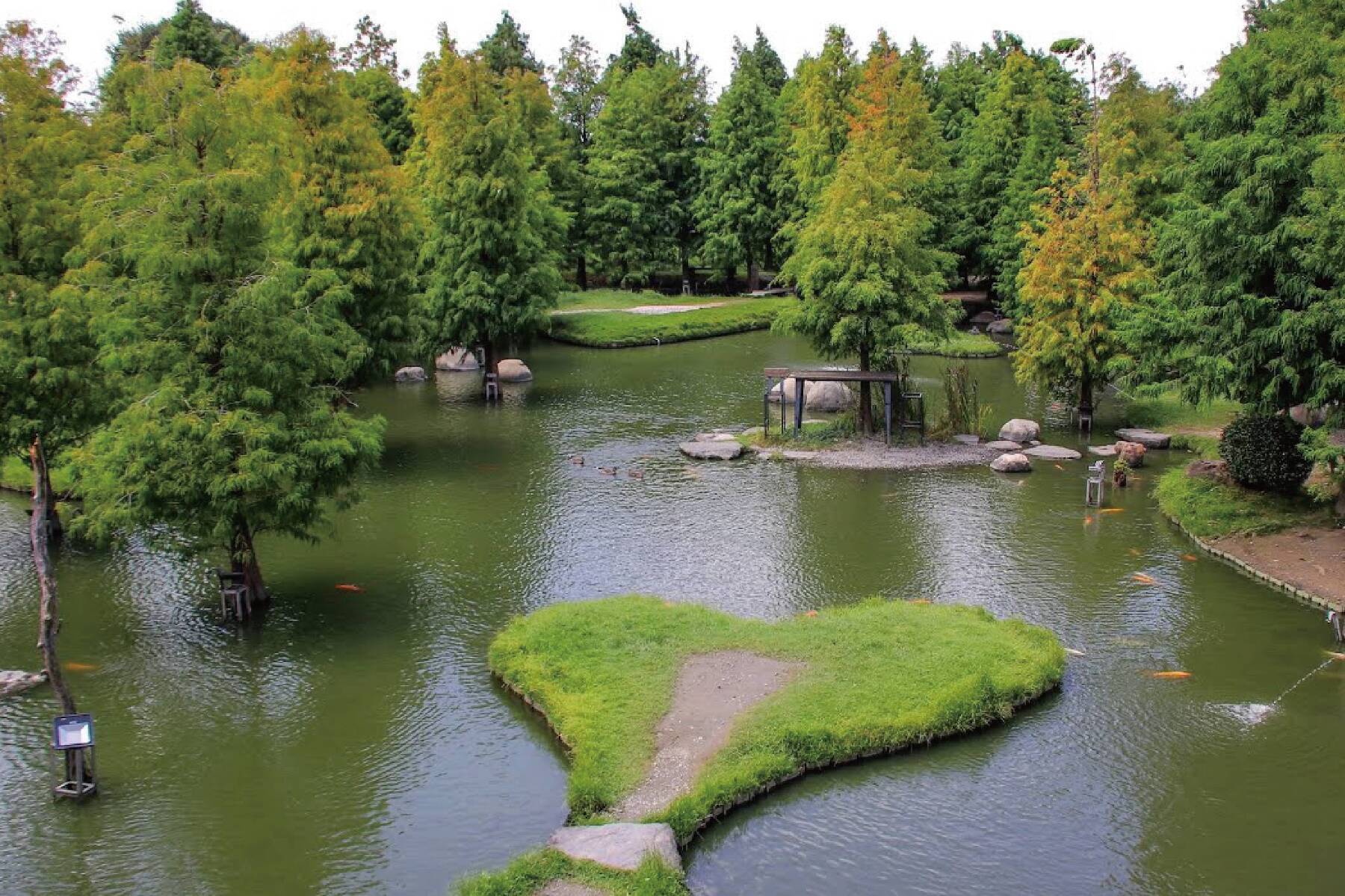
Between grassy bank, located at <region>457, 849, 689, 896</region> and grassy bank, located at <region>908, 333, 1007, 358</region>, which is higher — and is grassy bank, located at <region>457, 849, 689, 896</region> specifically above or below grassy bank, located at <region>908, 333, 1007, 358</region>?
below

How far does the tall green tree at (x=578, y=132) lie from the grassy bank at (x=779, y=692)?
44.9m

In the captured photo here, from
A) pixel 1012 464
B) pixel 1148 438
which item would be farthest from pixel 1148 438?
pixel 1012 464

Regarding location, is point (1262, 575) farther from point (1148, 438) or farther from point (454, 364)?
point (454, 364)

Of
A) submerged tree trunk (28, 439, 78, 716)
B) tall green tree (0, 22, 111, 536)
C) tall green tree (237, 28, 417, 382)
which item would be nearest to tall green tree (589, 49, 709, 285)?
tall green tree (237, 28, 417, 382)

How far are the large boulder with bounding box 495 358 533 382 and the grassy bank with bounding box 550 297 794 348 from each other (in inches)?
330

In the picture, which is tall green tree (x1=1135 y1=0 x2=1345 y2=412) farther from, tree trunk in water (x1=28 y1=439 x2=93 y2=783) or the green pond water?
tree trunk in water (x1=28 y1=439 x2=93 y2=783)

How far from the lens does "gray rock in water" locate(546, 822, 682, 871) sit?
37.7ft

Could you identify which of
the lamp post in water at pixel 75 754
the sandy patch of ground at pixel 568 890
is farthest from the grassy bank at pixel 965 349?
the lamp post in water at pixel 75 754

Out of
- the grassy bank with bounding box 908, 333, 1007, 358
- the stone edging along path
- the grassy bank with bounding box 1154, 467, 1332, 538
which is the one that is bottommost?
the stone edging along path

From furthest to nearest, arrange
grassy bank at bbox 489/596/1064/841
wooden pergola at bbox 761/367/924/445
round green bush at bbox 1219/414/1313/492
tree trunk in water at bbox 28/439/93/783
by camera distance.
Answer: wooden pergola at bbox 761/367/924/445
round green bush at bbox 1219/414/1313/492
grassy bank at bbox 489/596/1064/841
tree trunk in water at bbox 28/439/93/783

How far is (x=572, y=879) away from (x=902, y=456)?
1970cm

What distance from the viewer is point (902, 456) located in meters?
29.2

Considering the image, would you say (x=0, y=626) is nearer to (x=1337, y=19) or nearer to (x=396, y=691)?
(x=396, y=691)

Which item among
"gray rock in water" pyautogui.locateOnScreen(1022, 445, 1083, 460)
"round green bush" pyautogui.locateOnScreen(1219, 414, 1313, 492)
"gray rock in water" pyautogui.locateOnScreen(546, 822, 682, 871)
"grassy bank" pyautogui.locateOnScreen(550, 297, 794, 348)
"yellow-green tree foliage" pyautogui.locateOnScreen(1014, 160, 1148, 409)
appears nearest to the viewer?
"gray rock in water" pyautogui.locateOnScreen(546, 822, 682, 871)
